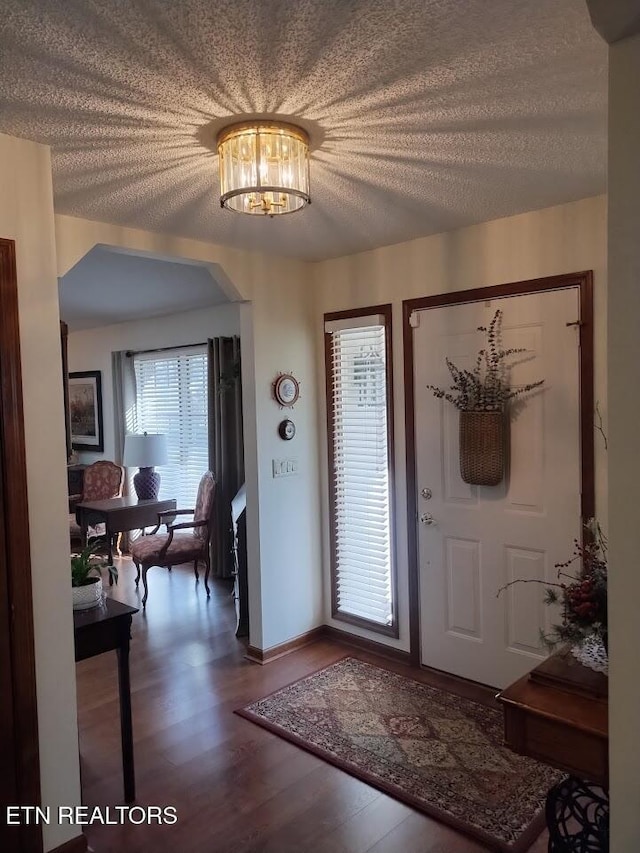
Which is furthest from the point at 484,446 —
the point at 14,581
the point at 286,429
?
the point at 14,581

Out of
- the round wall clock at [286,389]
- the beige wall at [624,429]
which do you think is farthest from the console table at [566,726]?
the round wall clock at [286,389]

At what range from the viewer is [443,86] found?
1675 mm

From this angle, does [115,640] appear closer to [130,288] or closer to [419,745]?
[419,745]

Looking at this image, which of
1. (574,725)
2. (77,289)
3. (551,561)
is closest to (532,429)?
(551,561)

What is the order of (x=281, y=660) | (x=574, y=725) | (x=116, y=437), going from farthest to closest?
(x=116, y=437) < (x=281, y=660) < (x=574, y=725)

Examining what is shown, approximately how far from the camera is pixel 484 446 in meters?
3.01

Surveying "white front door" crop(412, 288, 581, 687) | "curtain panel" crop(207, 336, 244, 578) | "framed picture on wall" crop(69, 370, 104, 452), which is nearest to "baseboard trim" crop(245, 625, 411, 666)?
"white front door" crop(412, 288, 581, 687)

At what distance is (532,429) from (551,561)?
645 millimetres

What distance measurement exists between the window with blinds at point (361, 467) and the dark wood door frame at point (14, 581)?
6.88ft

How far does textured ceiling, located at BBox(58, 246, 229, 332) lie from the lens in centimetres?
395

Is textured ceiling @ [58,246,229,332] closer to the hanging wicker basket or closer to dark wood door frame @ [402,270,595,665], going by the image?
dark wood door frame @ [402,270,595,665]

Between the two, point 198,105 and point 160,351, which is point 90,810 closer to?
point 198,105

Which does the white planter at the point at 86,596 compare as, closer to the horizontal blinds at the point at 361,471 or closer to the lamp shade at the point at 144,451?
the horizontal blinds at the point at 361,471

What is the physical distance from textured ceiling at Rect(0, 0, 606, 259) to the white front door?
691 mm
